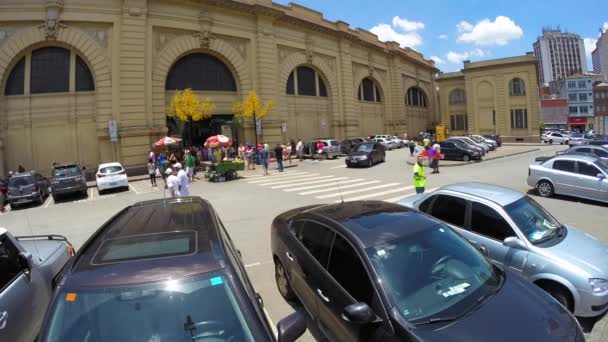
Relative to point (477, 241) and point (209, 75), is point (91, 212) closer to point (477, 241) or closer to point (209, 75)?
point (477, 241)

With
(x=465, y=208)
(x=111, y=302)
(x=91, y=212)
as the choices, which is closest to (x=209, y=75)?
(x=91, y=212)

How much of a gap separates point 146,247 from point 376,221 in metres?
2.37

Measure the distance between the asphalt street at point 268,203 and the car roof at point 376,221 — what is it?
60.2 inches

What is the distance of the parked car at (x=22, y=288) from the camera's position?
3.71 m

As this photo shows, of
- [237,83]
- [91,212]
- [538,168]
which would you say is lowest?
[91,212]

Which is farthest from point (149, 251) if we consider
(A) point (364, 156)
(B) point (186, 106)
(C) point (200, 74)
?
(C) point (200, 74)

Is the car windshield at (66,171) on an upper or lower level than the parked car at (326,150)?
lower

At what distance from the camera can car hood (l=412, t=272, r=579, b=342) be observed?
289 cm

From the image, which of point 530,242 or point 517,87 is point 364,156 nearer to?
point 530,242

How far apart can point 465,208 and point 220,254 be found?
4.29m

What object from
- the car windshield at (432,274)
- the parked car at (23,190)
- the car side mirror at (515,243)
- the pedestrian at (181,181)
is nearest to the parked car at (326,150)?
the parked car at (23,190)

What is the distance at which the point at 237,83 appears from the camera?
3431cm

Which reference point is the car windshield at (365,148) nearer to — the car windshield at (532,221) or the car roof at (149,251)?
the car windshield at (532,221)

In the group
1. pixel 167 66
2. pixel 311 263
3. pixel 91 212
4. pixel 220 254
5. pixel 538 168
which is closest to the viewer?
pixel 220 254
